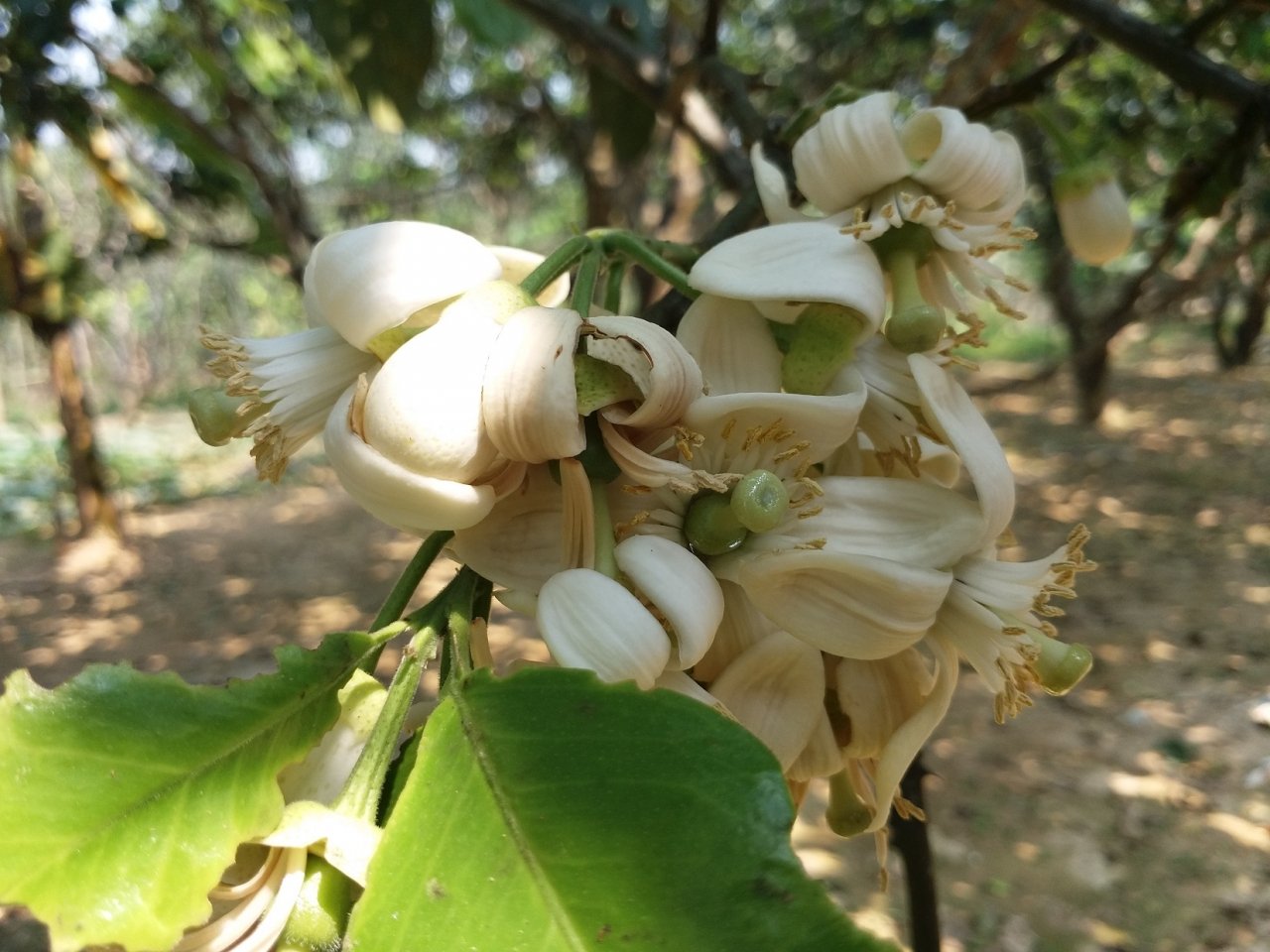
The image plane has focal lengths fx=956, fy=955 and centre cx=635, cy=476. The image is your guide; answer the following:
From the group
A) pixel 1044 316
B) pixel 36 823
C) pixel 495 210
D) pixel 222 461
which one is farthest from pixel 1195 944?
pixel 1044 316

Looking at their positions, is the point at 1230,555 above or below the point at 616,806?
below

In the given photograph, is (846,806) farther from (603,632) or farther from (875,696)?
(603,632)

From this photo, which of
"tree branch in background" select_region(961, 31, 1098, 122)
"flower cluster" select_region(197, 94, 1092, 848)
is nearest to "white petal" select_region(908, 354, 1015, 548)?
"flower cluster" select_region(197, 94, 1092, 848)

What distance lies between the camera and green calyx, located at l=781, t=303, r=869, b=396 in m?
0.51

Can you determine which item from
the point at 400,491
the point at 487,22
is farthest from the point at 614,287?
the point at 487,22

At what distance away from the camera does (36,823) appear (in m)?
0.41

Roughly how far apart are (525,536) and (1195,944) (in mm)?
2362

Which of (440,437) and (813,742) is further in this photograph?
(813,742)

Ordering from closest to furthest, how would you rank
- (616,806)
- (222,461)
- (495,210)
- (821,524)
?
1. (616,806)
2. (821,524)
3. (495,210)
4. (222,461)

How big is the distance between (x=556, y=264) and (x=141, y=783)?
330 millimetres

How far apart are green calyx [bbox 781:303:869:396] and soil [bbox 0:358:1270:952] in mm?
458

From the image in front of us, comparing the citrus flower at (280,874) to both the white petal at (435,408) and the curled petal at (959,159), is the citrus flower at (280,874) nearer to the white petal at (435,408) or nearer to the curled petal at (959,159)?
the white petal at (435,408)

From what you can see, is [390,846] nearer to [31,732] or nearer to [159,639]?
[31,732]


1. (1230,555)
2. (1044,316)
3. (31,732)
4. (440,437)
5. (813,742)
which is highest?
(440,437)
